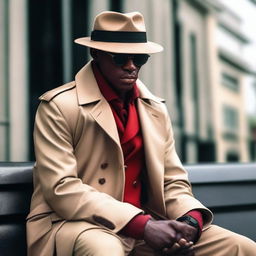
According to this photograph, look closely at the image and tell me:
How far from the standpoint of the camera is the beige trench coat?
3.81 m

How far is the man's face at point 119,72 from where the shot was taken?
4.02m

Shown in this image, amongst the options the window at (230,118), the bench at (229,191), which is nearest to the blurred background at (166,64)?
the window at (230,118)

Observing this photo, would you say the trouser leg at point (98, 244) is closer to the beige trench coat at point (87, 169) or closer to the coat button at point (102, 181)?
the beige trench coat at point (87, 169)

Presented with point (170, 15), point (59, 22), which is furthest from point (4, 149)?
point (170, 15)

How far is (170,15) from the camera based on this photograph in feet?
41.4

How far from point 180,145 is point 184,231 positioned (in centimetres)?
851

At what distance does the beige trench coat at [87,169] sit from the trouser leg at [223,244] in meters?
0.10

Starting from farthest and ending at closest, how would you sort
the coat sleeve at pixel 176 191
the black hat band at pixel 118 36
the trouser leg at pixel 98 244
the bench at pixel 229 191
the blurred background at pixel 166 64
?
the blurred background at pixel 166 64 → the bench at pixel 229 191 → the coat sleeve at pixel 176 191 → the black hat band at pixel 118 36 → the trouser leg at pixel 98 244

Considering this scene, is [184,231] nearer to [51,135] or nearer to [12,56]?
[51,135]

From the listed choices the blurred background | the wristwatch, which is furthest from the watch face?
the blurred background

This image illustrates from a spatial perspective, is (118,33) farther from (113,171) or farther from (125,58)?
(113,171)

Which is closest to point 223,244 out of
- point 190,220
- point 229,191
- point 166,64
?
point 190,220

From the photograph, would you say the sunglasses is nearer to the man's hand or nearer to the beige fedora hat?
the beige fedora hat

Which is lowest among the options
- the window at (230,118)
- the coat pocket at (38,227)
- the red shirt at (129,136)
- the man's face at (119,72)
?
the window at (230,118)
